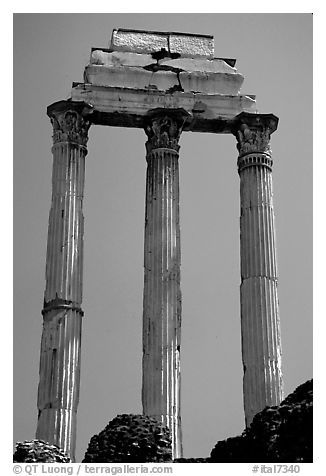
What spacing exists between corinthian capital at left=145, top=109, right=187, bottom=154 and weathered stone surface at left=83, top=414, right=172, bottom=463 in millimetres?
10174

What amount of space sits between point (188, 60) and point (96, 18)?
3013 mm

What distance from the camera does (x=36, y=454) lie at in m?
14.7

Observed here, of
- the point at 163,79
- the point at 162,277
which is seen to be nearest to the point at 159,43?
the point at 163,79

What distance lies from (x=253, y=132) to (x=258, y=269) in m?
3.96

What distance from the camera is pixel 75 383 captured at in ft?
69.3

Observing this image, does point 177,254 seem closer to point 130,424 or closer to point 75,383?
point 75,383

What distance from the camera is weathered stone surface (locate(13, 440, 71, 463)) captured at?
47.9 ft

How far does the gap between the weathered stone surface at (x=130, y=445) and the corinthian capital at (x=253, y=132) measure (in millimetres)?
10635

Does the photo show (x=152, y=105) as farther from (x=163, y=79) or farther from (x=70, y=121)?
(x=70, y=121)

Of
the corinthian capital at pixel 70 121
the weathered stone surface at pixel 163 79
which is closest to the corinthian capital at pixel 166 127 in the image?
the weathered stone surface at pixel 163 79

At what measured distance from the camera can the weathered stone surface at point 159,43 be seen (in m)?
25.2

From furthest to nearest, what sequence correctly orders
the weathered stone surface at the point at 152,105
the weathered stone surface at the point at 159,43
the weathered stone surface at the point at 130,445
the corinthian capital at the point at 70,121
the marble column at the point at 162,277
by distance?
1. the weathered stone surface at the point at 159,43
2. the weathered stone surface at the point at 152,105
3. the corinthian capital at the point at 70,121
4. the marble column at the point at 162,277
5. the weathered stone surface at the point at 130,445

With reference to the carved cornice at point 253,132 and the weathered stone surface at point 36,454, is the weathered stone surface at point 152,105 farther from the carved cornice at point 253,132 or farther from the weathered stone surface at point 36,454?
the weathered stone surface at point 36,454

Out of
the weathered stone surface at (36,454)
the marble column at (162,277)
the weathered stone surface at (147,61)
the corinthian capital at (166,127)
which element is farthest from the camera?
the weathered stone surface at (147,61)
